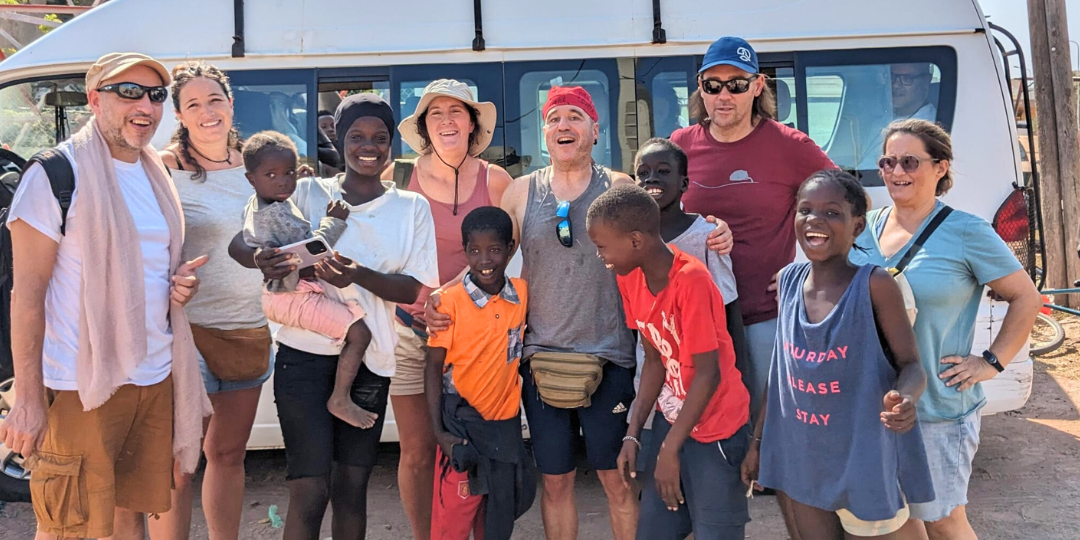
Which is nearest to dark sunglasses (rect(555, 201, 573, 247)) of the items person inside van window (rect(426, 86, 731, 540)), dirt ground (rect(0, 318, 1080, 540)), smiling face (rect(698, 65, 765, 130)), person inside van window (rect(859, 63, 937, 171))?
person inside van window (rect(426, 86, 731, 540))

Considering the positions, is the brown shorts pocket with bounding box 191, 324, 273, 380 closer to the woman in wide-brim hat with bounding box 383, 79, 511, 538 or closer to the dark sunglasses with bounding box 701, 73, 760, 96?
the woman in wide-brim hat with bounding box 383, 79, 511, 538

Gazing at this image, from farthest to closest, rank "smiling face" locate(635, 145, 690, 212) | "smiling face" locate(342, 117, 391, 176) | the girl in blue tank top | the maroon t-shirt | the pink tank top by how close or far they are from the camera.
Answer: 1. the pink tank top
2. the maroon t-shirt
3. "smiling face" locate(342, 117, 391, 176)
4. "smiling face" locate(635, 145, 690, 212)
5. the girl in blue tank top

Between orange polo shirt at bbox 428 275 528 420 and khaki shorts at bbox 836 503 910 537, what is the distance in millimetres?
1224

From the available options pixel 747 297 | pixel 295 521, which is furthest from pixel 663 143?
pixel 295 521

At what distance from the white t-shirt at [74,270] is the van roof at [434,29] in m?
1.80

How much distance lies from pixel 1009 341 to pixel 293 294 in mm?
2314

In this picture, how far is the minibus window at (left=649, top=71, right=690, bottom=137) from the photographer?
4.27 metres

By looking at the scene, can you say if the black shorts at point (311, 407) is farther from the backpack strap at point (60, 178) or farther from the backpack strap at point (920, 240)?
the backpack strap at point (920, 240)

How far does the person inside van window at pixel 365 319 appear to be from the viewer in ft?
9.07

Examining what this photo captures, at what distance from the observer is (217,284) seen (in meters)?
3.03

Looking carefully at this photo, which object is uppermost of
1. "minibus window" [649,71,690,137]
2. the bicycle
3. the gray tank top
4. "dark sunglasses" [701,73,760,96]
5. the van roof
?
the van roof

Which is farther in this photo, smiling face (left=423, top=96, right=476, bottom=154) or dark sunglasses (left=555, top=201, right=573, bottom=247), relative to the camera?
smiling face (left=423, top=96, right=476, bottom=154)

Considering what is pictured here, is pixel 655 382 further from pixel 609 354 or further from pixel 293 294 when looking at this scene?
pixel 293 294

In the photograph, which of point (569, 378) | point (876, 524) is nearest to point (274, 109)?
point (569, 378)
